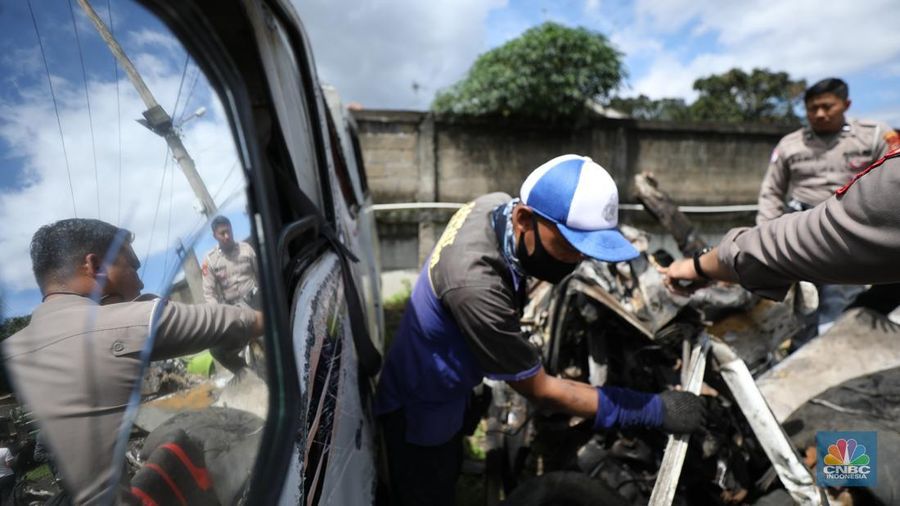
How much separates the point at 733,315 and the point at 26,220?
8.23 feet

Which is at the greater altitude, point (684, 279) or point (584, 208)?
point (584, 208)

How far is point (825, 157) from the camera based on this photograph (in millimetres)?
3217

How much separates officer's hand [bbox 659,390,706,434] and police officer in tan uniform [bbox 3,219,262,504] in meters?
1.58

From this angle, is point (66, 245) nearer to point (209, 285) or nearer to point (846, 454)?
point (209, 285)

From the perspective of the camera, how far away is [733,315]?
221cm

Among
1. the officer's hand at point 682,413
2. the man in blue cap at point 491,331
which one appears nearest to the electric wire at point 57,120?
the man in blue cap at point 491,331

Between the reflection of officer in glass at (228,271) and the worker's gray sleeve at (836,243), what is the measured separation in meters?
1.36

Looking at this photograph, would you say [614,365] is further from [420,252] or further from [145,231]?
[420,252]

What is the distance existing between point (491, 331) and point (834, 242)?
0.93 meters

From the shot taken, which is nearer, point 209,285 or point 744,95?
point 209,285

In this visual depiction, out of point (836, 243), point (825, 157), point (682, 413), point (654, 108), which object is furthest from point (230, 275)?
point (654, 108)

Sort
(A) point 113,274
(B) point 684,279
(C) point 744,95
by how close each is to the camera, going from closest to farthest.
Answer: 1. (A) point 113,274
2. (B) point 684,279
3. (C) point 744,95

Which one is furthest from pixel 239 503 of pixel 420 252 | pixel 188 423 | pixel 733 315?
pixel 420 252

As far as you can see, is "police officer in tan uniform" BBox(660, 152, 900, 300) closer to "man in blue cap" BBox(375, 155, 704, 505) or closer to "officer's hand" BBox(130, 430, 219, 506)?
"man in blue cap" BBox(375, 155, 704, 505)
